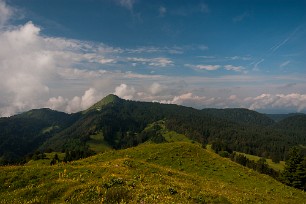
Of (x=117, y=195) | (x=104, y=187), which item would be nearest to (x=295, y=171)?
(x=104, y=187)

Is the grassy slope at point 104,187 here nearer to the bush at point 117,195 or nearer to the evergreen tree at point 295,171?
the bush at point 117,195

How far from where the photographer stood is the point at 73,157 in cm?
15750

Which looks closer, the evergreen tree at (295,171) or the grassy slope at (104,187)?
the grassy slope at (104,187)

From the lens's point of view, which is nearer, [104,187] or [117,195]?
[117,195]

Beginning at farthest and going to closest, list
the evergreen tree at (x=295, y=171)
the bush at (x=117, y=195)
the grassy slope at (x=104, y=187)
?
the evergreen tree at (x=295, y=171)
the grassy slope at (x=104, y=187)
the bush at (x=117, y=195)

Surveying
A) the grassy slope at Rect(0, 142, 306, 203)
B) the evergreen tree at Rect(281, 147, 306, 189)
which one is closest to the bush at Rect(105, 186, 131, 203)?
the grassy slope at Rect(0, 142, 306, 203)

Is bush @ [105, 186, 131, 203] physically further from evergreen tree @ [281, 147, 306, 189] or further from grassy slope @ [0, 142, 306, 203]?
evergreen tree @ [281, 147, 306, 189]

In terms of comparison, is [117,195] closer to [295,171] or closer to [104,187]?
[104,187]

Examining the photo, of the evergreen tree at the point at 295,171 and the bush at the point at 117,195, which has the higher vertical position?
the bush at the point at 117,195

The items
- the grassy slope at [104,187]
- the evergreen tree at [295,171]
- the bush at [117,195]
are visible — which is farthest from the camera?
the evergreen tree at [295,171]

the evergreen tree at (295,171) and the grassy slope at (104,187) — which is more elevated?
the grassy slope at (104,187)

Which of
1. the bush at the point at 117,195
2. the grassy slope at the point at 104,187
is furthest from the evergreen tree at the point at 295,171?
the bush at the point at 117,195

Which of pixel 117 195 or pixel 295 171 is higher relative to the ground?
pixel 117 195

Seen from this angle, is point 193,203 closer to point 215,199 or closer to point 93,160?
point 215,199
